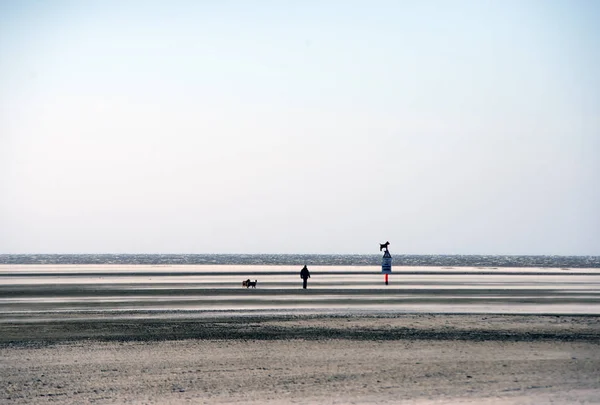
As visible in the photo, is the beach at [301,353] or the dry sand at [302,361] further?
the beach at [301,353]

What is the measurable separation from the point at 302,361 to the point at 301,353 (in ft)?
4.57

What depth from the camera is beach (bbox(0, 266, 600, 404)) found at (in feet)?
51.4

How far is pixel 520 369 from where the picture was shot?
59.8 feet

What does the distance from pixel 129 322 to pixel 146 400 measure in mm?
14861

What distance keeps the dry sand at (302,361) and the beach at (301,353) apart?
4 cm

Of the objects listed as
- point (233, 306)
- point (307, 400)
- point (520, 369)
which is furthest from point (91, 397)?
point (233, 306)

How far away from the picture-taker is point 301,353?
21047 mm

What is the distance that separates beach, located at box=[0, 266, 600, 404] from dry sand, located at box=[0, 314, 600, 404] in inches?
1.4

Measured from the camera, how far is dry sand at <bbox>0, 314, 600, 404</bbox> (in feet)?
50.9

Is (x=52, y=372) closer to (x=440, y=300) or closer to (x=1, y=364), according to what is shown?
(x=1, y=364)

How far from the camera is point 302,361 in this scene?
19656mm

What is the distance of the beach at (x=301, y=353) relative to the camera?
617 inches

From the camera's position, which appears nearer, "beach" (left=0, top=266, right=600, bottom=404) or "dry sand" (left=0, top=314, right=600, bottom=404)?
"dry sand" (left=0, top=314, right=600, bottom=404)

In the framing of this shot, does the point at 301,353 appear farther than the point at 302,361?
Yes
